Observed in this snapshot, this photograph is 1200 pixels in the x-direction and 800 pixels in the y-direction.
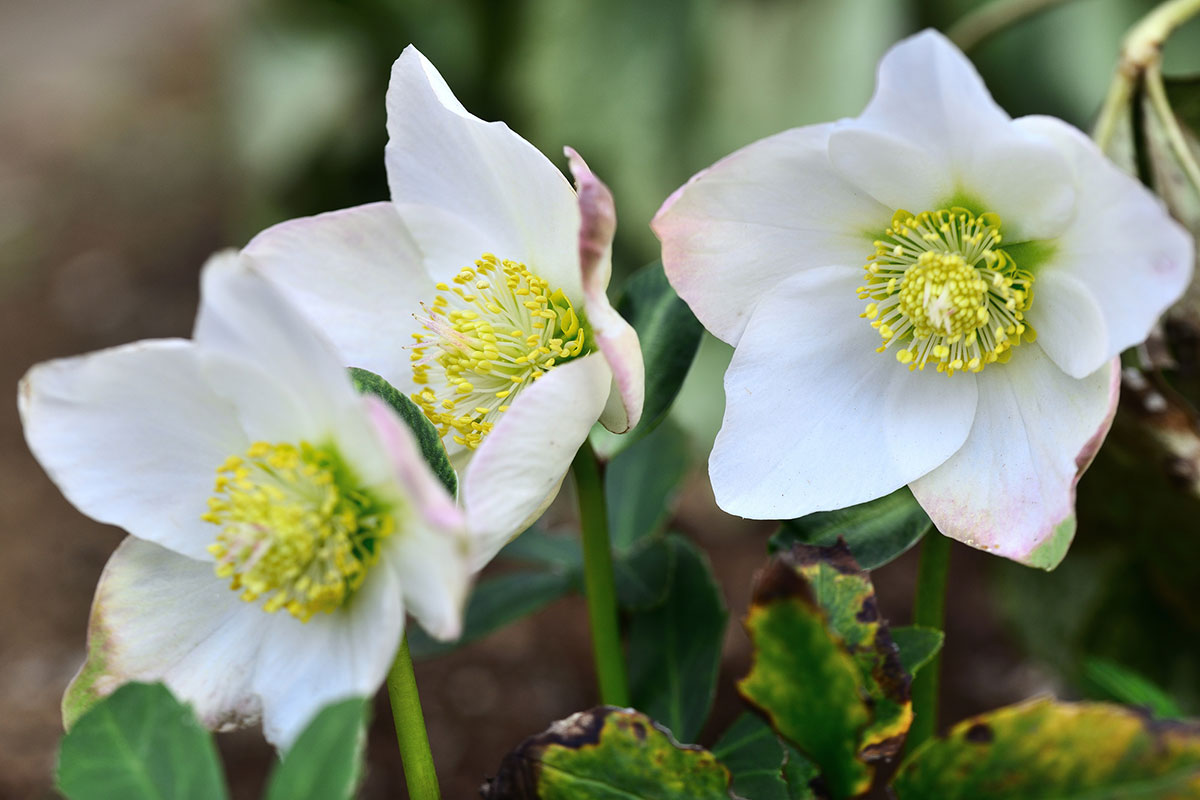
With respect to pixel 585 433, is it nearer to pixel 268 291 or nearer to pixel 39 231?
pixel 268 291

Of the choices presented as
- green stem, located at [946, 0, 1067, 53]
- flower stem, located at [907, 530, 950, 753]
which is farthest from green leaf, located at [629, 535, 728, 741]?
green stem, located at [946, 0, 1067, 53]

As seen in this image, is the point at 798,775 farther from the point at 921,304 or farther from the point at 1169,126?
the point at 1169,126

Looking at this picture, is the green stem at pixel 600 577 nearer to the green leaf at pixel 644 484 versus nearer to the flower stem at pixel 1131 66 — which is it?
the green leaf at pixel 644 484

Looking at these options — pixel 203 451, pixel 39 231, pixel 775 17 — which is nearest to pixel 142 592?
pixel 203 451

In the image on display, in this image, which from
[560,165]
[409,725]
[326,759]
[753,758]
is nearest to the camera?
[326,759]

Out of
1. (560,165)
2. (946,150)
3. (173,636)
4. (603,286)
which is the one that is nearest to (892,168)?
(946,150)

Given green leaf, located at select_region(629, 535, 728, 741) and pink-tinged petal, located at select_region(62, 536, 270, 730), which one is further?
green leaf, located at select_region(629, 535, 728, 741)

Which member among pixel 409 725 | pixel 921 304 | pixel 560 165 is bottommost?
pixel 560 165

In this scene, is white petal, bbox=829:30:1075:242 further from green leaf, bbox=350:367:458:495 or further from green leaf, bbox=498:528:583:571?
green leaf, bbox=498:528:583:571
